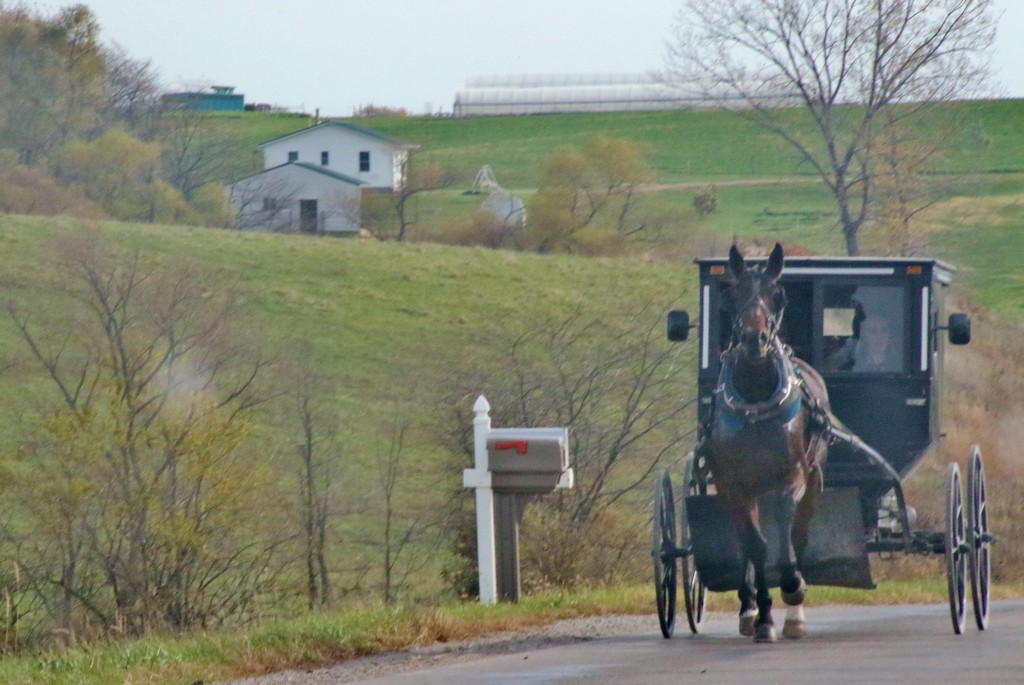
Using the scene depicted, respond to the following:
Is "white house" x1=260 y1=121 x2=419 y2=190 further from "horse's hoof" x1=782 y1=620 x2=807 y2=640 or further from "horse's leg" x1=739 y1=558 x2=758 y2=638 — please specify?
"horse's hoof" x1=782 y1=620 x2=807 y2=640

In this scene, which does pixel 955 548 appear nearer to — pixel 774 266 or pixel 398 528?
pixel 774 266

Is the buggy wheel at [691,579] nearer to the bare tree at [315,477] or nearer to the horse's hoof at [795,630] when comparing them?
the horse's hoof at [795,630]

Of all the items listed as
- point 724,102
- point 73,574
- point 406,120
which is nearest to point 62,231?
point 724,102

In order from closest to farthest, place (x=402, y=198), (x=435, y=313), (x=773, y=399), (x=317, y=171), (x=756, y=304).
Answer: (x=756, y=304)
(x=773, y=399)
(x=435, y=313)
(x=402, y=198)
(x=317, y=171)

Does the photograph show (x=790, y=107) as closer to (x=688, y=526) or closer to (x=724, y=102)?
(x=724, y=102)

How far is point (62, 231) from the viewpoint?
43344 mm

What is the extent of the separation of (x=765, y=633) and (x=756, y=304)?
78.9 inches

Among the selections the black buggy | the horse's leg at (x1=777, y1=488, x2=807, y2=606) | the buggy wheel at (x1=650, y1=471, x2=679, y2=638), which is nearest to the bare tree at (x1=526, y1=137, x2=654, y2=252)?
the black buggy

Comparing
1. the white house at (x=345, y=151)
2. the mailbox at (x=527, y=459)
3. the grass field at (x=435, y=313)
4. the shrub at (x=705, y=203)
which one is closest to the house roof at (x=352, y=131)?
the white house at (x=345, y=151)

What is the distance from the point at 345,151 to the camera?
83.0 meters

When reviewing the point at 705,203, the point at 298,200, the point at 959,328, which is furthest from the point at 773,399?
the point at 298,200

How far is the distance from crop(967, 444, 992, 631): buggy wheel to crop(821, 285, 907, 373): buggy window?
133 cm

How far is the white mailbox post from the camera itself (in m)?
10.5

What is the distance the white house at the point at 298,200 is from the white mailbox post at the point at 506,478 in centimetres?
6030
